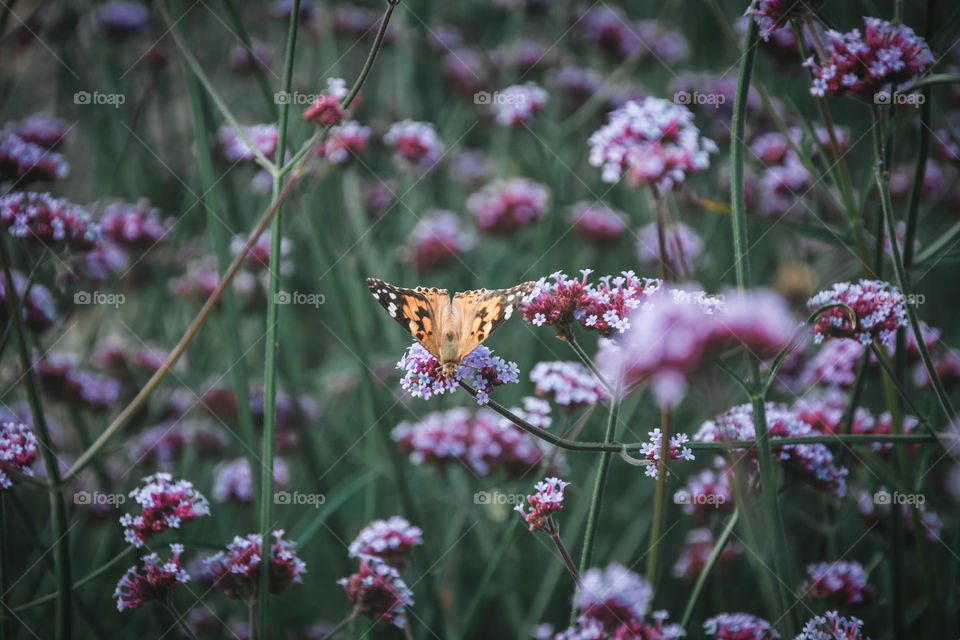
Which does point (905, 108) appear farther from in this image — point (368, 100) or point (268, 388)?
point (368, 100)

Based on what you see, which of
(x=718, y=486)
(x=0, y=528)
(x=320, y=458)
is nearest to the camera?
(x=0, y=528)

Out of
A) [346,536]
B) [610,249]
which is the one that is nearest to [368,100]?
[610,249]

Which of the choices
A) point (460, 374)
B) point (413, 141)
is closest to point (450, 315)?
point (460, 374)

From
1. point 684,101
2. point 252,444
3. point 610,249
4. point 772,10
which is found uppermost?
point 684,101

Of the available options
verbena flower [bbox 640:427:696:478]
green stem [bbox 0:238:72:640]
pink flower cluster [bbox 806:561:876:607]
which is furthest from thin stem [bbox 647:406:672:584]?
green stem [bbox 0:238:72:640]

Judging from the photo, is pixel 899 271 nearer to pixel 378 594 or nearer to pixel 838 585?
pixel 838 585

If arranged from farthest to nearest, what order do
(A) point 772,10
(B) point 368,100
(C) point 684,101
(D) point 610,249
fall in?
1. (B) point 368,100
2. (D) point 610,249
3. (C) point 684,101
4. (A) point 772,10

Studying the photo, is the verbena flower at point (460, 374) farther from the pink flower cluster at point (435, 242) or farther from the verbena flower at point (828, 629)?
the pink flower cluster at point (435, 242)

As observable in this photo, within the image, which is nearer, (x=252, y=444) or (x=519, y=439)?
(x=252, y=444)

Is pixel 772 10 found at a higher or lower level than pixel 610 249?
lower
